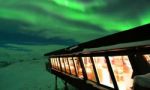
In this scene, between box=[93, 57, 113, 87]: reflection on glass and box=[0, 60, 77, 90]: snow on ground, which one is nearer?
box=[93, 57, 113, 87]: reflection on glass

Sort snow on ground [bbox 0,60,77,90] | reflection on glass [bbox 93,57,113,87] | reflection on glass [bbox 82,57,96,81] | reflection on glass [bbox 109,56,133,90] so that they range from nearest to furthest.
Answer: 1. reflection on glass [bbox 109,56,133,90]
2. reflection on glass [bbox 93,57,113,87]
3. reflection on glass [bbox 82,57,96,81]
4. snow on ground [bbox 0,60,77,90]

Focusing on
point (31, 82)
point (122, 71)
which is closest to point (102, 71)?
point (122, 71)

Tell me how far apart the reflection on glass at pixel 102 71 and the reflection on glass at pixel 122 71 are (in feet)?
2.36

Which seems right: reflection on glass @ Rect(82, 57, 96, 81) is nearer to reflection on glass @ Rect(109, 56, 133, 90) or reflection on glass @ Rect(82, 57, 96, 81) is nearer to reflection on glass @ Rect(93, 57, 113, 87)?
reflection on glass @ Rect(93, 57, 113, 87)

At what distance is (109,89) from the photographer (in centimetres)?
1132

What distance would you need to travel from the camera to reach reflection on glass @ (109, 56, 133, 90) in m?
9.00

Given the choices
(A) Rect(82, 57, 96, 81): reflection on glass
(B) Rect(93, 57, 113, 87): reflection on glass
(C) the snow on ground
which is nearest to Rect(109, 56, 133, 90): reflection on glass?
(B) Rect(93, 57, 113, 87): reflection on glass

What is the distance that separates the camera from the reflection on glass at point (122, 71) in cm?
900

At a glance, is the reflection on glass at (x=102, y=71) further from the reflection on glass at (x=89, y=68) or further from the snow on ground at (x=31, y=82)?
the snow on ground at (x=31, y=82)

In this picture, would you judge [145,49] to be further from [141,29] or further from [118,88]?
[118,88]

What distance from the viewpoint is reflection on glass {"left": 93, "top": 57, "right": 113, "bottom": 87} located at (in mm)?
10844

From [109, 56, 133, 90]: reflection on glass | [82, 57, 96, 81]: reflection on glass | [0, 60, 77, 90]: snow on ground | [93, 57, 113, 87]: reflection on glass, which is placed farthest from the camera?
[0, 60, 77, 90]: snow on ground

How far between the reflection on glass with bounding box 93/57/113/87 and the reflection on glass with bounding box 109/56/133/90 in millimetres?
718

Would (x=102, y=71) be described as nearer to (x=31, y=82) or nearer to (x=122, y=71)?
(x=122, y=71)
